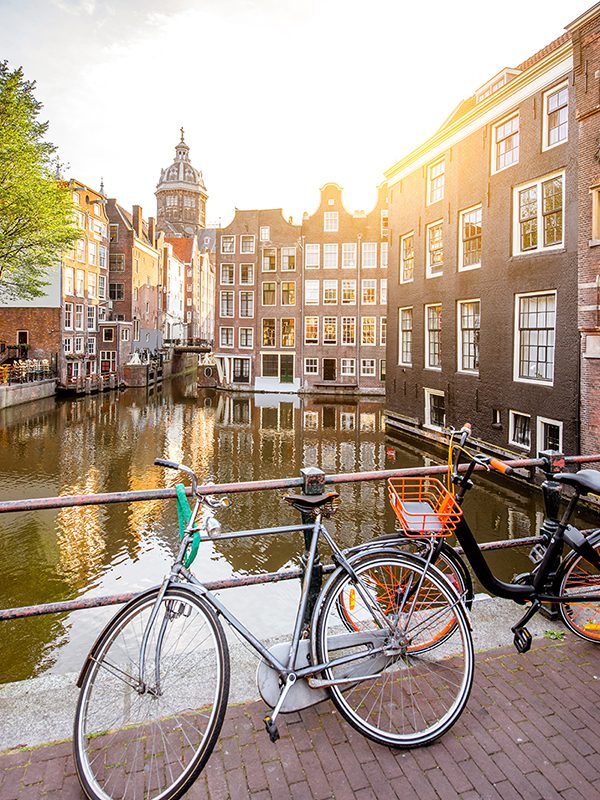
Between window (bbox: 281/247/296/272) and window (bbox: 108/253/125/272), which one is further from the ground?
window (bbox: 108/253/125/272)

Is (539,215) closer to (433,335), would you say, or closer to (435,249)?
(435,249)

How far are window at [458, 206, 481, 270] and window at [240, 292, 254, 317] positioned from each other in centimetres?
2624

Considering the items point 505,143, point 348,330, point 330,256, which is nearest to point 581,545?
point 505,143

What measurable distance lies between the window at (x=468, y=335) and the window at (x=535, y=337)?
93.2 inches

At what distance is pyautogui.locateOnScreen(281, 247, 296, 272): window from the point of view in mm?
42625

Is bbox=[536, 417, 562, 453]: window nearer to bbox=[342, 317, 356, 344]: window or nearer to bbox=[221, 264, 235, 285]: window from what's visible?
bbox=[342, 317, 356, 344]: window

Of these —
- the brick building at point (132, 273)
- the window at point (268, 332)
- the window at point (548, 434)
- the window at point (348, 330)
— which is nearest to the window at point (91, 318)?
the brick building at point (132, 273)

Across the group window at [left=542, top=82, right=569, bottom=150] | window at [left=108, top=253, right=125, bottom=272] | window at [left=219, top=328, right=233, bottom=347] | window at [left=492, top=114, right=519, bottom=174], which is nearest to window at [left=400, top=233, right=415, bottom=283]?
window at [left=492, top=114, right=519, bottom=174]

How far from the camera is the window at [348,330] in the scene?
41.7 m

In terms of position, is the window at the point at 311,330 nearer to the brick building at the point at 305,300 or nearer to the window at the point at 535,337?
the brick building at the point at 305,300

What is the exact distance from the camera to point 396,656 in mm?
2732

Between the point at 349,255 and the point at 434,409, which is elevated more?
the point at 349,255

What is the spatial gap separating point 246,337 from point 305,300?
5.57 meters

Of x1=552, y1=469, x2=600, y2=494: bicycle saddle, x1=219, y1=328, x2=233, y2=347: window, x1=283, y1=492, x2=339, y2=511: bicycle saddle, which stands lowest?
x1=283, y1=492, x2=339, y2=511: bicycle saddle
